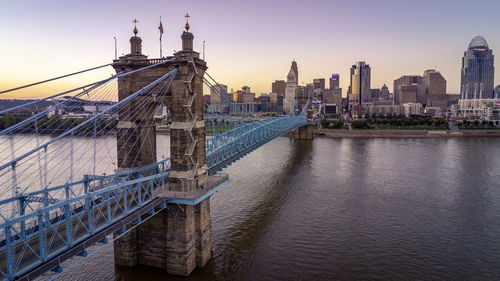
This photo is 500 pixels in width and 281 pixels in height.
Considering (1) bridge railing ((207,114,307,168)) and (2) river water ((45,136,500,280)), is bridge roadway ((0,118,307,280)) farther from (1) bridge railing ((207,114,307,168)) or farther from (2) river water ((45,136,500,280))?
(1) bridge railing ((207,114,307,168))

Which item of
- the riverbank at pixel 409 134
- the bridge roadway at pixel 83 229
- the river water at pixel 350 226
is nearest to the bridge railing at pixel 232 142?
the river water at pixel 350 226

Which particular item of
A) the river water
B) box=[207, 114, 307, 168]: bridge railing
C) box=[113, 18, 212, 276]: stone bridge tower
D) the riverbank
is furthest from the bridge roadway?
the riverbank

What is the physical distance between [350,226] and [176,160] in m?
12.2

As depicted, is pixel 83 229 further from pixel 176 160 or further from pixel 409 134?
pixel 409 134

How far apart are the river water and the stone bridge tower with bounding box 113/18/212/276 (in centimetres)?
81

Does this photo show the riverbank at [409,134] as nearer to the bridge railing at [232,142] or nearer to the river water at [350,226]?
the river water at [350,226]

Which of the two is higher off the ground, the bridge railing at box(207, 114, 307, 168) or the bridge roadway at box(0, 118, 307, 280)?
the bridge railing at box(207, 114, 307, 168)

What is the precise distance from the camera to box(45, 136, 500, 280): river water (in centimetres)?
1543

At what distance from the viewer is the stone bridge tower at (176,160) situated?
14.1 m

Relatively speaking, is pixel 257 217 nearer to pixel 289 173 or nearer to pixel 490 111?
pixel 289 173

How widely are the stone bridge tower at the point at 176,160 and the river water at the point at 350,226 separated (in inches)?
31.9

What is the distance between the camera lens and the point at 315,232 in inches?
775

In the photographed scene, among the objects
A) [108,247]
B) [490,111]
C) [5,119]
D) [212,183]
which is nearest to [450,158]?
[212,183]

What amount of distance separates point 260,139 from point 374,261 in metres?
18.2
